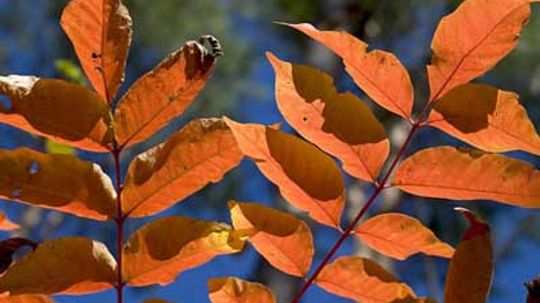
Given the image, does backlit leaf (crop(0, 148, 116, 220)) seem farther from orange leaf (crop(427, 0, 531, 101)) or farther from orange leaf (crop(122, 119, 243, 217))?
orange leaf (crop(427, 0, 531, 101))

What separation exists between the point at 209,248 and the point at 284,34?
5.58 metres

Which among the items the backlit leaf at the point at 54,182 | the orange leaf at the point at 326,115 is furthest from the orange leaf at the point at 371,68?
the backlit leaf at the point at 54,182

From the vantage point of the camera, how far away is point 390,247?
0.45m

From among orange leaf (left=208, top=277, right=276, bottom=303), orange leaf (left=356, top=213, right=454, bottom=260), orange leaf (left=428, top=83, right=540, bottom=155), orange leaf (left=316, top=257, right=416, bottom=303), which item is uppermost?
orange leaf (left=428, top=83, right=540, bottom=155)

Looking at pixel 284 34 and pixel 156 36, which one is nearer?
pixel 284 34

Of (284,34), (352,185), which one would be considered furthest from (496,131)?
(284,34)

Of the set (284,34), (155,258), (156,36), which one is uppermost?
(155,258)

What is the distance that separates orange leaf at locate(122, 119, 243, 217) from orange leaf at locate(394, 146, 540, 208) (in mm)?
87

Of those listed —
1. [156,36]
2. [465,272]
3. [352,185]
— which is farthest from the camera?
[156,36]

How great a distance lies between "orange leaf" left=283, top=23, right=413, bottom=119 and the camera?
0.43 m

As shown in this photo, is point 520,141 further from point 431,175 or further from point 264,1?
point 264,1

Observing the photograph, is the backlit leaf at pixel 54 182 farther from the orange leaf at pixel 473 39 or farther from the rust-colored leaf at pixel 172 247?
the orange leaf at pixel 473 39

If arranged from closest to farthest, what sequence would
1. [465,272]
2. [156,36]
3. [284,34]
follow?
[465,272] → [284,34] → [156,36]

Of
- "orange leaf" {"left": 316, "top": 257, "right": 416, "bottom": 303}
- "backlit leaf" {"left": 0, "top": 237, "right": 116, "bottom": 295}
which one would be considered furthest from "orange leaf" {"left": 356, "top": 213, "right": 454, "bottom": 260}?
"backlit leaf" {"left": 0, "top": 237, "right": 116, "bottom": 295}
